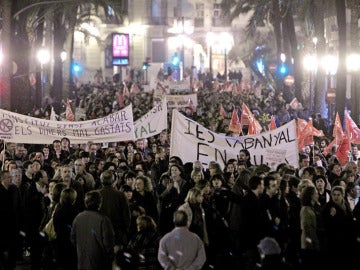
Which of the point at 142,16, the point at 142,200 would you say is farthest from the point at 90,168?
the point at 142,16

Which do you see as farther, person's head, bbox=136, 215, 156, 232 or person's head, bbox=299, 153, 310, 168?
person's head, bbox=299, 153, 310, 168

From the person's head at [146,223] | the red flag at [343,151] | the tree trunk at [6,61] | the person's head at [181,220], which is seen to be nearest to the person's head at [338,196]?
the person's head at [146,223]

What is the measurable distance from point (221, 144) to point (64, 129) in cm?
344

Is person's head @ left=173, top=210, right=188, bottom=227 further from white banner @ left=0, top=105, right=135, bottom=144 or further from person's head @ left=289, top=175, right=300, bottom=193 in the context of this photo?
white banner @ left=0, top=105, right=135, bottom=144

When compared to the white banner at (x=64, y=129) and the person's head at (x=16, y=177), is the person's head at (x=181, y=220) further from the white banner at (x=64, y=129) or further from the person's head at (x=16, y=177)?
the white banner at (x=64, y=129)

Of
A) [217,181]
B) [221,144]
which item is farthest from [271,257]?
[221,144]

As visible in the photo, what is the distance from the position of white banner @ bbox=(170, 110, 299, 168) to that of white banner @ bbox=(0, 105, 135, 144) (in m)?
2.30

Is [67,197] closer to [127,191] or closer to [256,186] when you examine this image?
[127,191]

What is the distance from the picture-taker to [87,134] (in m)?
18.1

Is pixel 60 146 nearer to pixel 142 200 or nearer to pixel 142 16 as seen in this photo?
pixel 142 200

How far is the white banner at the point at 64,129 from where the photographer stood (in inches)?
657

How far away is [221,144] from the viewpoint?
1599 cm

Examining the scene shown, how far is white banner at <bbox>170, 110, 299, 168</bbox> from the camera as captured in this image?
15969 millimetres

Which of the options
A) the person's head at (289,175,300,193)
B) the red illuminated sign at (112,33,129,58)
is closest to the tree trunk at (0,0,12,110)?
the person's head at (289,175,300,193)
